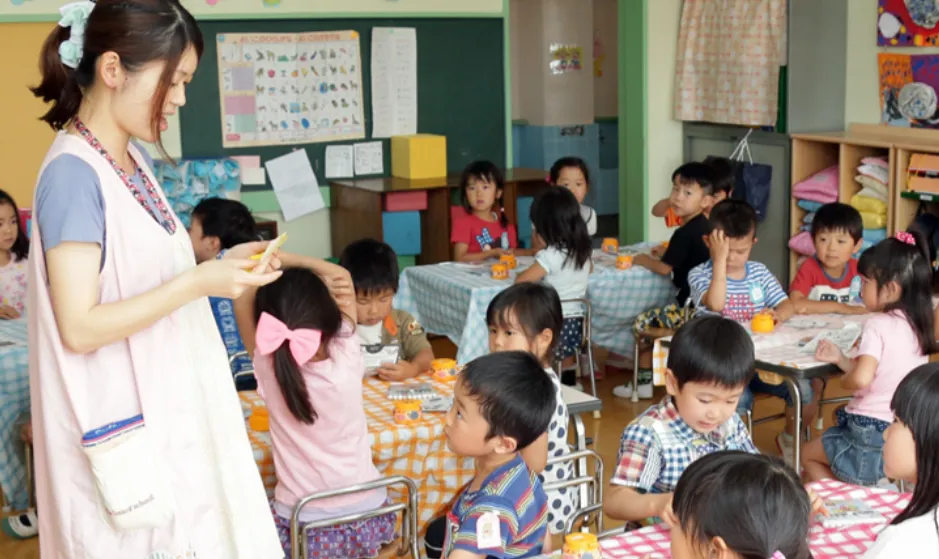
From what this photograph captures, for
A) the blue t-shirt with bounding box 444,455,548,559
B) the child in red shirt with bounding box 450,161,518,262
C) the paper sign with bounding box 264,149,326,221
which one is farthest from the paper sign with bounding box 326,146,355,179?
the blue t-shirt with bounding box 444,455,548,559

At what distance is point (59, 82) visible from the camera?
1993 mm

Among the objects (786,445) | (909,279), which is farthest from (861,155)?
(909,279)

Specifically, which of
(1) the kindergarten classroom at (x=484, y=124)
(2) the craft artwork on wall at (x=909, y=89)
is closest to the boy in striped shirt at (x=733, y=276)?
(1) the kindergarten classroom at (x=484, y=124)

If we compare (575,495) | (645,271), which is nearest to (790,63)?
(645,271)

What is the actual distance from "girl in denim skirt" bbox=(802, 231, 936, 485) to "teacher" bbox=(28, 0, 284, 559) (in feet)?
7.74

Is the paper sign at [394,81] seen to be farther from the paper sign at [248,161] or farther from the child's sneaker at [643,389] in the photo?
the child's sneaker at [643,389]

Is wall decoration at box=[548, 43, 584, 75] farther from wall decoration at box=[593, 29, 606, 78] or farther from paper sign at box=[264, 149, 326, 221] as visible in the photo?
paper sign at box=[264, 149, 326, 221]

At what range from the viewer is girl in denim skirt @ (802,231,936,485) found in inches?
142

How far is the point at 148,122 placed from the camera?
2.00 metres

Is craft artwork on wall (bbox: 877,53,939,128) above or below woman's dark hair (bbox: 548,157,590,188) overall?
above

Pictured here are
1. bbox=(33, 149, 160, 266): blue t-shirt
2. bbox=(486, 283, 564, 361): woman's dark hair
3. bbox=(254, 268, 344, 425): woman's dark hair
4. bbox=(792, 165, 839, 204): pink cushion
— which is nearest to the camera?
bbox=(33, 149, 160, 266): blue t-shirt

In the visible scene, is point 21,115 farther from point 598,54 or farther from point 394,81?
point 598,54

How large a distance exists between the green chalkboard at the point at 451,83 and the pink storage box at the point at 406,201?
1.95ft

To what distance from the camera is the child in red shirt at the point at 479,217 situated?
6.09 meters
